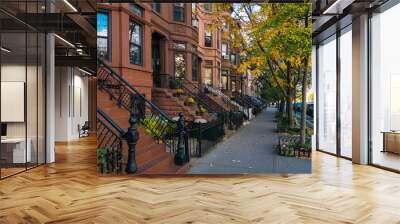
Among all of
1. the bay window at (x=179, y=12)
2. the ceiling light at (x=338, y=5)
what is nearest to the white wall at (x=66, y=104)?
the bay window at (x=179, y=12)

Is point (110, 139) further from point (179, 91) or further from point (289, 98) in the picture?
point (289, 98)

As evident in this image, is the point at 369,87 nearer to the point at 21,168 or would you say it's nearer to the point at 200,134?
the point at 200,134

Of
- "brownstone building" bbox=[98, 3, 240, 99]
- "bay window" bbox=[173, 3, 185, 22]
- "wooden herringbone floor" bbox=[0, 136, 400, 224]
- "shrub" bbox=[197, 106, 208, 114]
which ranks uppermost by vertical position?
"bay window" bbox=[173, 3, 185, 22]

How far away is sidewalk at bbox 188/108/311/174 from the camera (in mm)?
5973

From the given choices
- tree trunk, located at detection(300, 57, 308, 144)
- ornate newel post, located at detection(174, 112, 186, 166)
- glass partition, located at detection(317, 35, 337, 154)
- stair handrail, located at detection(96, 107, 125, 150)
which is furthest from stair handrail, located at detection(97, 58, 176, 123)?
glass partition, located at detection(317, 35, 337, 154)

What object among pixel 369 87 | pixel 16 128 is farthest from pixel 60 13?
pixel 369 87

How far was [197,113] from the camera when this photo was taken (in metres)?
6.01

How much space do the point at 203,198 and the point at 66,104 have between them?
379 inches

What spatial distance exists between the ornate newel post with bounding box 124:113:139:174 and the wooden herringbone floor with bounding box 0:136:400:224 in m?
0.18

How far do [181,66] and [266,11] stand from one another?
172cm

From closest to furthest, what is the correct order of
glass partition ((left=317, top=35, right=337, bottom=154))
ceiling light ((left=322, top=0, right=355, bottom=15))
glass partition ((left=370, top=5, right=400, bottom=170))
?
ceiling light ((left=322, top=0, right=355, bottom=15)) < glass partition ((left=370, top=5, right=400, bottom=170)) < glass partition ((left=317, top=35, right=337, bottom=154))

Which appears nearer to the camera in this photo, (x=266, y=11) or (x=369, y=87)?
(x=266, y=11)

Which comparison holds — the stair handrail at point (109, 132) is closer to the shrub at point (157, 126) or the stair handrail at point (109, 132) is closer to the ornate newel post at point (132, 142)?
the ornate newel post at point (132, 142)

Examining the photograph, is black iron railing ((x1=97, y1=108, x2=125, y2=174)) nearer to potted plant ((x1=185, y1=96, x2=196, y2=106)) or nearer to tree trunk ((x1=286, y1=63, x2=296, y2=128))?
potted plant ((x1=185, y1=96, x2=196, y2=106))
